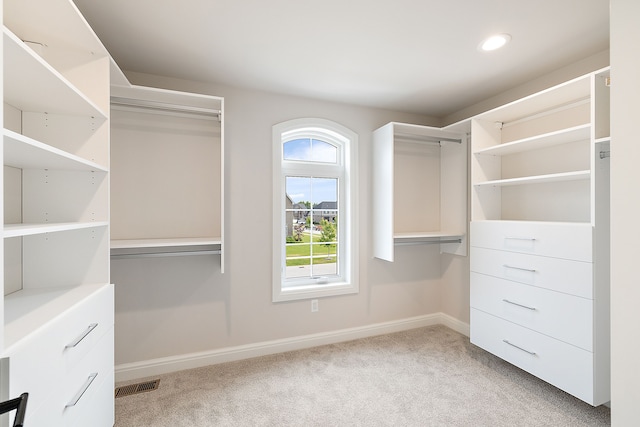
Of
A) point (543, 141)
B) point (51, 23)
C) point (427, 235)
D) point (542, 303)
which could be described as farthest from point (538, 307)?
point (51, 23)

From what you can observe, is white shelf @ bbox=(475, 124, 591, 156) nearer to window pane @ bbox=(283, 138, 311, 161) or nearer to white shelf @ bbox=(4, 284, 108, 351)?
window pane @ bbox=(283, 138, 311, 161)

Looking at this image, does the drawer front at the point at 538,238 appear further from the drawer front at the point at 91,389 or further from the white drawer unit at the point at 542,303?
the drawer front at the point at 91,389

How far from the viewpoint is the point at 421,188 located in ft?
11.5

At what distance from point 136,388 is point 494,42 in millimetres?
3400

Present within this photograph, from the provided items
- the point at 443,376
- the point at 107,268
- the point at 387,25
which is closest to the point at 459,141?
the point at 387,25

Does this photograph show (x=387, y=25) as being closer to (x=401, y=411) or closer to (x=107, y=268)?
(x=107, y=268)

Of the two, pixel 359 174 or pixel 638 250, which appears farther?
pixel 359 174

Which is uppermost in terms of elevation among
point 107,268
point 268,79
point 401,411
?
point 268,79

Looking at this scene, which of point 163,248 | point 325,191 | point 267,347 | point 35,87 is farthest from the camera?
point 325,191

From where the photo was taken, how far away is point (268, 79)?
2557mm

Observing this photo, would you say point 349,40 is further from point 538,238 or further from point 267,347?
point 267,347

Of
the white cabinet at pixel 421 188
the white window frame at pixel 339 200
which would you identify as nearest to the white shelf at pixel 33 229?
the white window frame at pixel 339 200

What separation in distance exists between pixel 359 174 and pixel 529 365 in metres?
2.05

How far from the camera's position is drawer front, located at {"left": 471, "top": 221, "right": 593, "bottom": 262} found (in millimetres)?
1891
